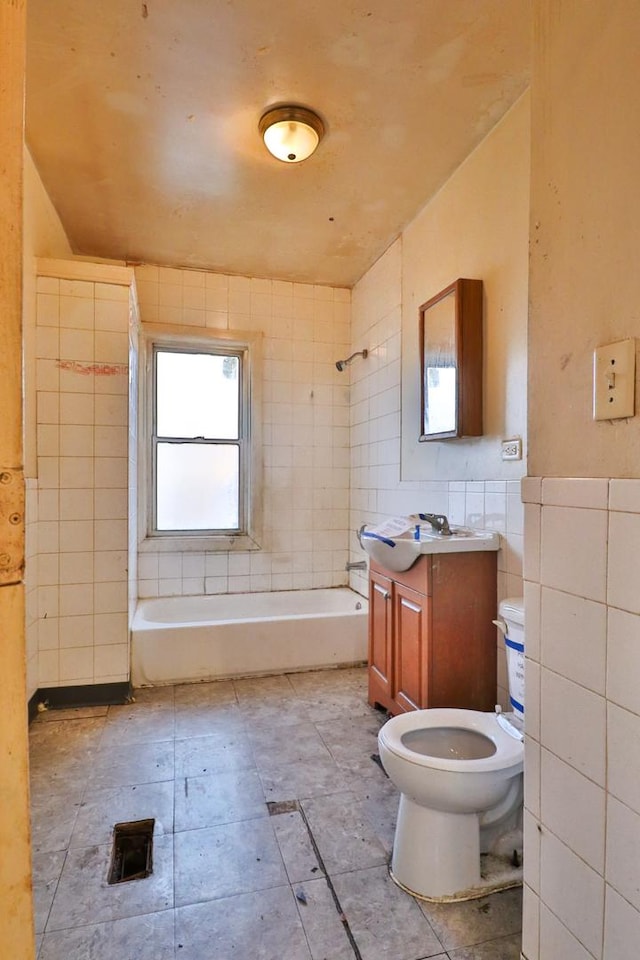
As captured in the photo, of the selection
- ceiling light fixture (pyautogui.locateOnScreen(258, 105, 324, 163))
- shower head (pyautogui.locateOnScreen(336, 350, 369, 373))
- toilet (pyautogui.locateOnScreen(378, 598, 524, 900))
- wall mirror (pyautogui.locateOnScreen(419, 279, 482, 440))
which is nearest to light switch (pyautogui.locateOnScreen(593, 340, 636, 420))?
toilet (pyautogui.locateOnScreen(378, 598, 524, 900))

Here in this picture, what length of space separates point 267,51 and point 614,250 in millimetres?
1548

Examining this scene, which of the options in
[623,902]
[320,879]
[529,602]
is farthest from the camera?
[320,879]

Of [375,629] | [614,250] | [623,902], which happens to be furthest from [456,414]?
[623,902]

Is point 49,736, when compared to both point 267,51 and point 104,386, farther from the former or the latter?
point 267,51

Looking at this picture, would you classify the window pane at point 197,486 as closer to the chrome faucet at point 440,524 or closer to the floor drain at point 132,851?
the chrome faucet at point 440,524

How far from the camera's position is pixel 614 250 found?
86 centimetres

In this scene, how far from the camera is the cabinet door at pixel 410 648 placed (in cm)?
201

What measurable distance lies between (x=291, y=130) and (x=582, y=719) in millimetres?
2232

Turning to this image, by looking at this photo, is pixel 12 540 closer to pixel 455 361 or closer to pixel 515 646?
pixel 515 646

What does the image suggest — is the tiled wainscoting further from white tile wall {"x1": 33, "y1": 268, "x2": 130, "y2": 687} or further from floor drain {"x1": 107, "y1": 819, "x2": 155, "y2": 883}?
white tile wall {"x1": 33, "y1": 268, "x2": 130, "y2": 687}

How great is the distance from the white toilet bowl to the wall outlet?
3.22 feet

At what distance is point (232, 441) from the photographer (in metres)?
3.66

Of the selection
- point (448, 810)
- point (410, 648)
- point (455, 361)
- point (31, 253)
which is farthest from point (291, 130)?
point (448, 810)

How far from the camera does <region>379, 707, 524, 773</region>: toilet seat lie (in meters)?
1.36
